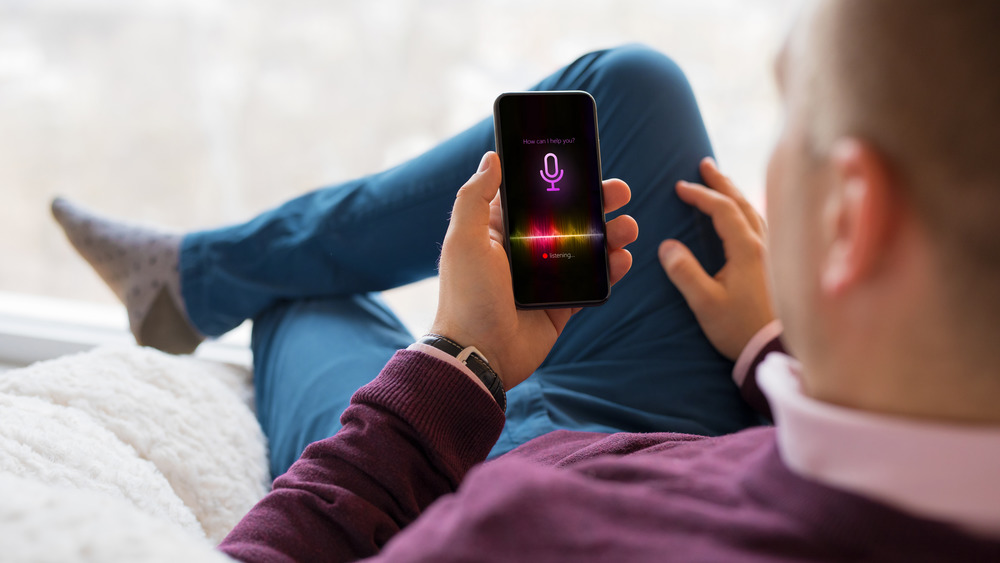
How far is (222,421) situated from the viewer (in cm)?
79

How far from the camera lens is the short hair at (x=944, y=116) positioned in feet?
1.03

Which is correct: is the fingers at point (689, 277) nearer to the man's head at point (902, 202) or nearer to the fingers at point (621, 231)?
the fingers at point (621, 231)

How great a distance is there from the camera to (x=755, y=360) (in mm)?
743

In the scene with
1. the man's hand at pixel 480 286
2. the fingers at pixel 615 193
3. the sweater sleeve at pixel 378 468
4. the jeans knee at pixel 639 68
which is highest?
the jeans knee at pixel 639 68

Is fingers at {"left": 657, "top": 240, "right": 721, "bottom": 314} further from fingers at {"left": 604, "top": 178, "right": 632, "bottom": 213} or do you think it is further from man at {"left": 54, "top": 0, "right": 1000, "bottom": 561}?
man at {"left": 54, "top": 0, "right": 1000, "bottom": 561}

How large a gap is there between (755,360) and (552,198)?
277 mm

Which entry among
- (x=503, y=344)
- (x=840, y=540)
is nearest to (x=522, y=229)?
(x=503, y=344)

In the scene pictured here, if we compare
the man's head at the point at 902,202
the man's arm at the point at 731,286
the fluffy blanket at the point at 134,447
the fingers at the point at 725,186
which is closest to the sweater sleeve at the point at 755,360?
the man's arm at the point at 731,286

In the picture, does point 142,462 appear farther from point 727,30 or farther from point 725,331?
point 727,30

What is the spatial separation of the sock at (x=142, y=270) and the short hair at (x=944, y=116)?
2.94 feet

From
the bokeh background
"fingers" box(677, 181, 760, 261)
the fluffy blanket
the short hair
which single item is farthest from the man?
the bokeh background

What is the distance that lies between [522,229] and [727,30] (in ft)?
3.89

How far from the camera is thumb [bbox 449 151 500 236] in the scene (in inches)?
24.5

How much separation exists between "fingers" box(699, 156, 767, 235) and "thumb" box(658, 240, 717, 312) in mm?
87
